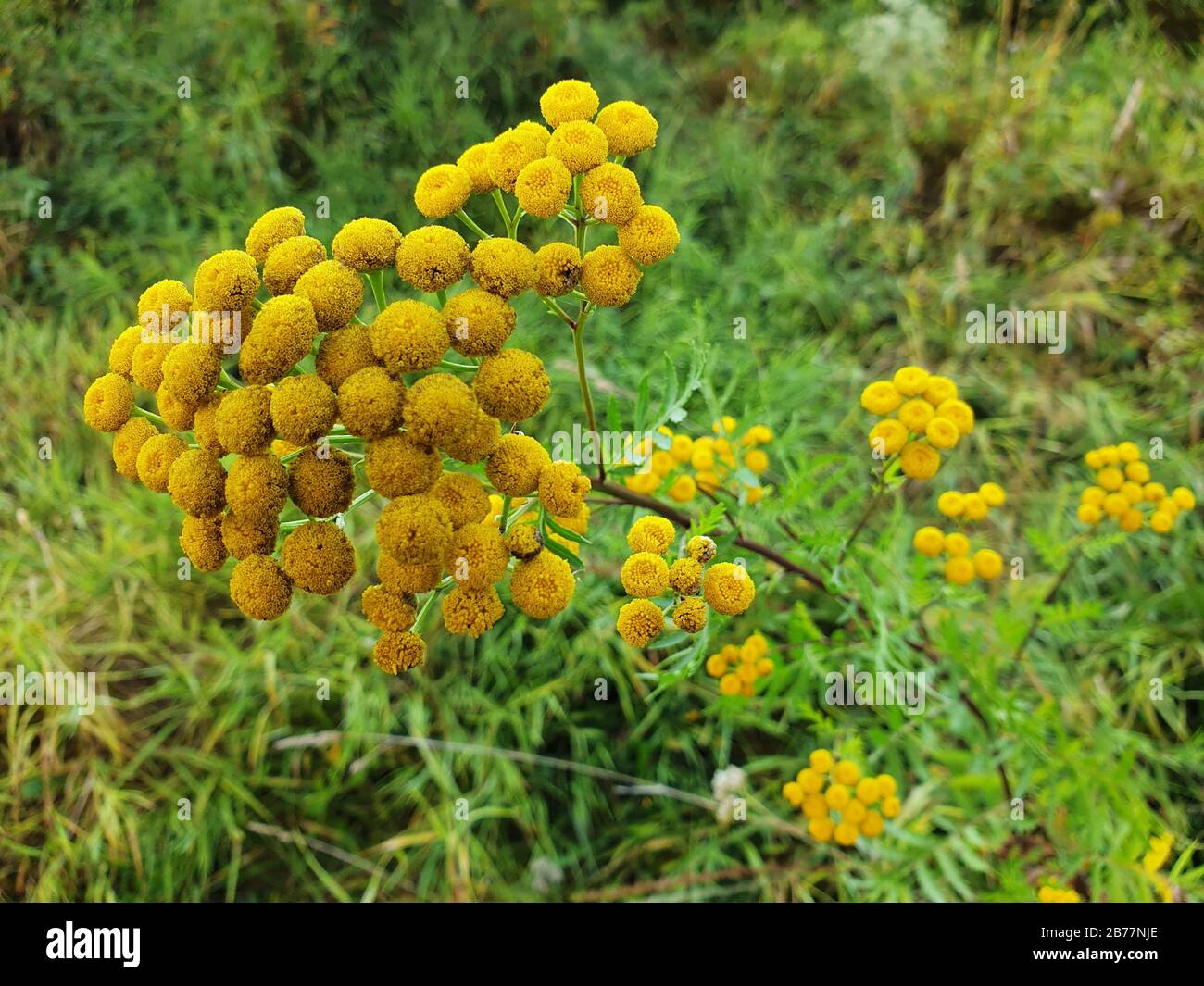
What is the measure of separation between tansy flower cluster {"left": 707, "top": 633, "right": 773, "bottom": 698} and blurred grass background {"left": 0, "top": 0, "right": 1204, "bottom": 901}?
5 cm

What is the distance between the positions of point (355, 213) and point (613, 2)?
2442 mm

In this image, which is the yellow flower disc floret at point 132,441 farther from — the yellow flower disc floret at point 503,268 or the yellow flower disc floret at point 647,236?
the yellow flower disc floret at point 647,236

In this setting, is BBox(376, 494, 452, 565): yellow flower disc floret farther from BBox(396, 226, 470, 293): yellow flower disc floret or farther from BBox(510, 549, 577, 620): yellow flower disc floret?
BBox(396, 226, 470, 293): yellow flower disc floret

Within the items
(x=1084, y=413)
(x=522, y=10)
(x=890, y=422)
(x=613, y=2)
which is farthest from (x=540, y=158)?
(x=613, y=2)

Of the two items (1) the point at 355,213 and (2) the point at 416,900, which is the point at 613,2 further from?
(2) the point at 416,900

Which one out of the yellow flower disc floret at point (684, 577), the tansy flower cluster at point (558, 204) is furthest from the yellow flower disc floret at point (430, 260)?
the yellow flower disc floret at point (684, 577)

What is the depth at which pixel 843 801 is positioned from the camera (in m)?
2.09

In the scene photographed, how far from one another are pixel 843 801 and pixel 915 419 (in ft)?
3.05

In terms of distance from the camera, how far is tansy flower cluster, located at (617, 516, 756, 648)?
1337 millimetres

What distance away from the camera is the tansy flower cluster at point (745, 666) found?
2045 mm

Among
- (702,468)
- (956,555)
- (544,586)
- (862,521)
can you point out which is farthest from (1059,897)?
(544,586)

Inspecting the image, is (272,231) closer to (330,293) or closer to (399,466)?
(330,293)

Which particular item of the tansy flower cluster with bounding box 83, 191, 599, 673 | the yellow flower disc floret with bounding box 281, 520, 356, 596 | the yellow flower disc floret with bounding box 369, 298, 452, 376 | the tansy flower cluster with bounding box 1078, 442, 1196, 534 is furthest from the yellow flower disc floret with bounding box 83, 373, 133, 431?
the tansy flower cluster with bounding box 1078, 442, 1196, 534

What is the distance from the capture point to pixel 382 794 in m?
3.14
